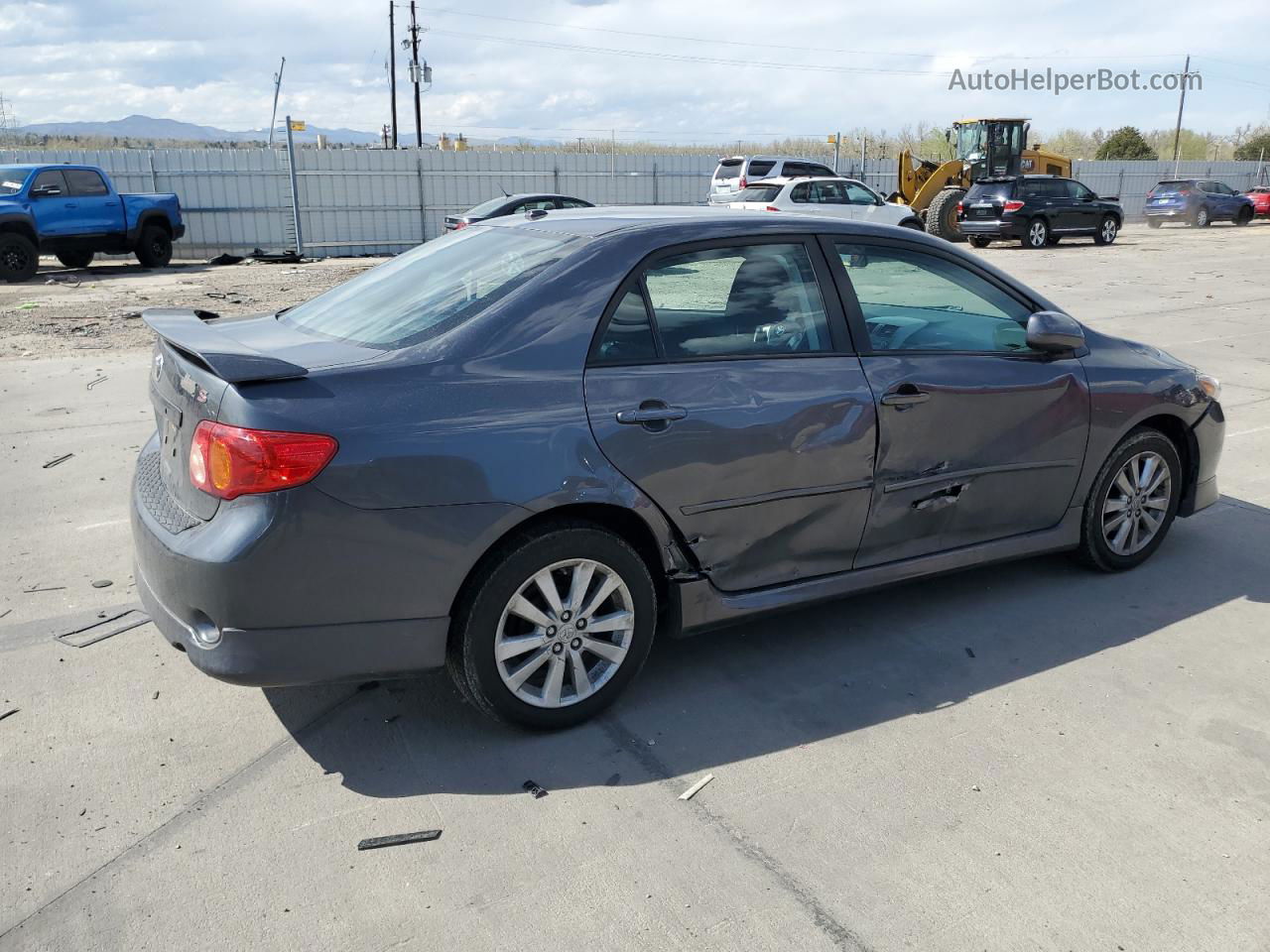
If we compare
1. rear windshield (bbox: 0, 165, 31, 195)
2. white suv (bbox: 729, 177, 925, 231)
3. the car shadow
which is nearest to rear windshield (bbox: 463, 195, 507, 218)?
white suv (bbox: 729, 177, 925, 231)

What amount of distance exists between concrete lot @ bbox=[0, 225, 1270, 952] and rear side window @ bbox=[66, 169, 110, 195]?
17.4 meters

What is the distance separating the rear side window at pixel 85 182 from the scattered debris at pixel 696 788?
20.3 metres

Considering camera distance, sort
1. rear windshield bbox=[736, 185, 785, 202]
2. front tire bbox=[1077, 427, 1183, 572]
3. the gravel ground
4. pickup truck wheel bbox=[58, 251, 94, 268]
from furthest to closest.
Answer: rear windshield bbox=[736, 185, 785, 202], pickup truck wheel bbox=[58, 251, 94, 268], the gravel ground, front tire bbox=[1077, 427, 1183, 572]

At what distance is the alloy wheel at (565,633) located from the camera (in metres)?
3.39

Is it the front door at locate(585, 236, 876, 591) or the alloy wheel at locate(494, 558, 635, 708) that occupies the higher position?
the front door at locate(585, 236, 876, 591)

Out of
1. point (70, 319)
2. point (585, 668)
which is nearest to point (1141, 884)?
point (585, 668)

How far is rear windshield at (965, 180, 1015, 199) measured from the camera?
2605 centimetres

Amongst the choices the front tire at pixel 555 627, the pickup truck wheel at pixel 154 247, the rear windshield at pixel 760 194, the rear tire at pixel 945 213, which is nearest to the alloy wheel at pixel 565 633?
the front tire at pixel 555 627

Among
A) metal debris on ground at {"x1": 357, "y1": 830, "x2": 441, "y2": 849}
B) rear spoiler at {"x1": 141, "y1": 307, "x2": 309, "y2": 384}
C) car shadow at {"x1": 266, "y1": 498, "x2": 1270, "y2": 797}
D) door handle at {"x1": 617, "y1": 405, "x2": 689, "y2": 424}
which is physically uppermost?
rear spoiler at {"x1": 141, "y1": 307, "x2": 309, "y2": 384}

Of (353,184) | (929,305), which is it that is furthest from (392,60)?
(929,305)

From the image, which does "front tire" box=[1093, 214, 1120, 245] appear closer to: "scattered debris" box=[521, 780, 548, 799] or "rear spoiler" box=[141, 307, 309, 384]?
"rear spoiler" box=[141, 307, 309, 384]

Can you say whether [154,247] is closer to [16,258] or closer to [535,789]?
[16,258]

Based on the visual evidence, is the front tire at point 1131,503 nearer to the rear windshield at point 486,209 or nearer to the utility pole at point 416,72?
the rear windshield at point 486,209

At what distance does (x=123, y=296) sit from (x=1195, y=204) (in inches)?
1318
